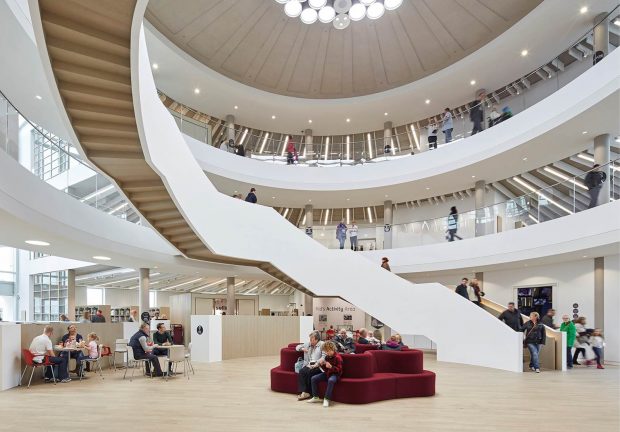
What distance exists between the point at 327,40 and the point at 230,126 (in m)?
5.87

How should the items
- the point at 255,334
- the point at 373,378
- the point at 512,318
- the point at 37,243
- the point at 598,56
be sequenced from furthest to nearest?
the point at 255,334, the point at 598,56, the point at 512,318, the point at 37,243, the point at 373,378

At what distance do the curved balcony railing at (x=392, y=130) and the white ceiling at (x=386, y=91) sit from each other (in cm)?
40

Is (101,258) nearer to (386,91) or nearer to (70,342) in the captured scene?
(70,342)

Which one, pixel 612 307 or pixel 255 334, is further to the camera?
pixel 255 334

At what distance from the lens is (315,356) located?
7.61m

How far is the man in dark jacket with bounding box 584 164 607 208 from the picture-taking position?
447 inches

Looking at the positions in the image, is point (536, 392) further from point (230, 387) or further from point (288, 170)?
point (288, 170)

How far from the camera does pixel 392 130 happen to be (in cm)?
2220

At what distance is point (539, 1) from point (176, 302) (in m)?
19.0

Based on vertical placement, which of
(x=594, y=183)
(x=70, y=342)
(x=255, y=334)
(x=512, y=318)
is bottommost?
(x=255, y=334)

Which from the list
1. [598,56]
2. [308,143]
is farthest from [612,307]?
[308,143]

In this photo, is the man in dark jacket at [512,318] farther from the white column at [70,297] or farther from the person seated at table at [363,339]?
the white column at [70,297]

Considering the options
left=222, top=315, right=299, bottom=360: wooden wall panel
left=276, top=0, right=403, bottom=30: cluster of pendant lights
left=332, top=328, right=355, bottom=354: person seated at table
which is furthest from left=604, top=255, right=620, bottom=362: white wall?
left=276, top=0, right=403, bottom=30: cluster of pendant lights

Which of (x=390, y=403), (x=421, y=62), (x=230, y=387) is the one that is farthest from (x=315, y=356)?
(x=421, y=62)
